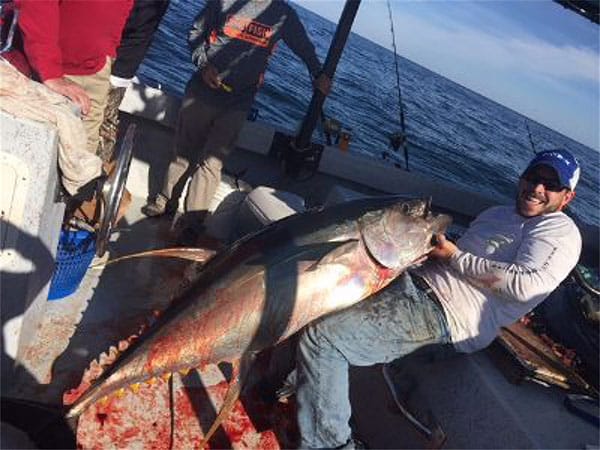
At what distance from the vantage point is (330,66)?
5.14 meters

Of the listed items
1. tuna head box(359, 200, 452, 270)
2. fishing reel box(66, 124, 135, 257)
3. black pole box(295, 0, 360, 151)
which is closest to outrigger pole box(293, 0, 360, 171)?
black pole box(295, 0, 360, 151)

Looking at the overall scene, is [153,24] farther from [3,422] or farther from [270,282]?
→ [3,422]

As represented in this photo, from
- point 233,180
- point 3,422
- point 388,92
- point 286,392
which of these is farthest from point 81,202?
point 388,92

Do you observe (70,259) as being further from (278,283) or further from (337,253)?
(337,253)

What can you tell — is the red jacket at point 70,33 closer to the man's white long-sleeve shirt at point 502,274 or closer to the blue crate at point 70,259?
the blue crate at point 70,259

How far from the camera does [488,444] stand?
255 cm

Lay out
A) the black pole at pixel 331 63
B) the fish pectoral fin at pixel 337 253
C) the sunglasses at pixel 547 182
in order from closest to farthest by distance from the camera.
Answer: the fish pectoral fin at pixel 337 253, the sunglasses at pixel 547 182, the black pole at pixel 331 63

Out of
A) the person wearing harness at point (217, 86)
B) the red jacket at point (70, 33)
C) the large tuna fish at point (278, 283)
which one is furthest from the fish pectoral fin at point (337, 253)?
the person wearing harness at point (217, 86)

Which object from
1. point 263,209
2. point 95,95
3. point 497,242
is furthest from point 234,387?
point 95,95

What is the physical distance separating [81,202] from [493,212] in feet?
8.02

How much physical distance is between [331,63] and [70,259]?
309 cm

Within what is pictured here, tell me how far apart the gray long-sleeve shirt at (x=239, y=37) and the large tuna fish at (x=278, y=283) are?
2.27 metres

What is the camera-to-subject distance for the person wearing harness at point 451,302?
2.62 m

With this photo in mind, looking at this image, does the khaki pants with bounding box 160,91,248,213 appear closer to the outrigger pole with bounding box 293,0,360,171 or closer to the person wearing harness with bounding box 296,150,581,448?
the outrigger pole with bounding box 293,0,360,171
